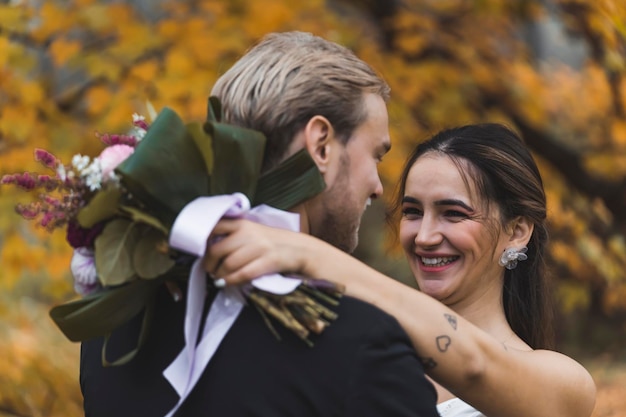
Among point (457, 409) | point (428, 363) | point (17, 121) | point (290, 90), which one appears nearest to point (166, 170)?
point (290, 90)

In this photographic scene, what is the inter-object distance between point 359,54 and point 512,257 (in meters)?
3.48

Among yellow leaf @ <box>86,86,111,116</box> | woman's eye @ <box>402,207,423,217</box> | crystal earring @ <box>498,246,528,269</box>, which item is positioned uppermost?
woman's eye @ <box>402,207,423,217</box>

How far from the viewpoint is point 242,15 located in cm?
610

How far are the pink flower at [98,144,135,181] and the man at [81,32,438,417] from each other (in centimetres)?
26

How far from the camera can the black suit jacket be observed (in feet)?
6.06

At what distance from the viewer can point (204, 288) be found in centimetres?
196

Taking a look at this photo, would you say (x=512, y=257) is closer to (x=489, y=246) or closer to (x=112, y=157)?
(x=489, y=246)

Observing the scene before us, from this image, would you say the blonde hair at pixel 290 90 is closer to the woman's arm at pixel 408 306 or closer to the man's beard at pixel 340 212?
the man's beard at pixel 340 212

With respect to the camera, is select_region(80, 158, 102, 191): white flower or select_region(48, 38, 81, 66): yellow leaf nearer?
select_region(80, 158, 102, 191): white flower

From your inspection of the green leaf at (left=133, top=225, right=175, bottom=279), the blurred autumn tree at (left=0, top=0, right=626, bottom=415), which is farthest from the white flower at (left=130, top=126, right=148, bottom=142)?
the blurred autumn tree at (left=0, top=0, right=626, bottom=415)

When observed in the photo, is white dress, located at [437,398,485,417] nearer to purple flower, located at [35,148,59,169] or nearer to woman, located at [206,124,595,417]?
woman, located at [206,124,595,417]

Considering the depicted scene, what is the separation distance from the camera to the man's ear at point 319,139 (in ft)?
6.81

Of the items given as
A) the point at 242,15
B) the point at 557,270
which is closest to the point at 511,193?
the point at 242,15

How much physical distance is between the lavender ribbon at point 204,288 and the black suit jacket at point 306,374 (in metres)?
0.03
